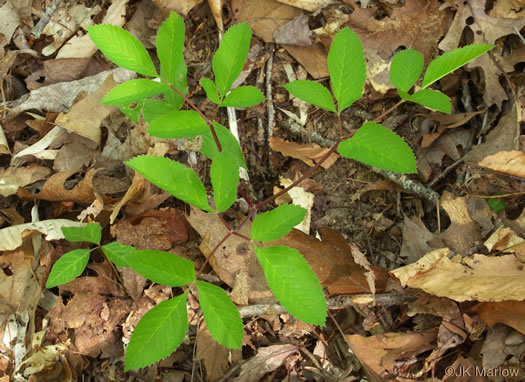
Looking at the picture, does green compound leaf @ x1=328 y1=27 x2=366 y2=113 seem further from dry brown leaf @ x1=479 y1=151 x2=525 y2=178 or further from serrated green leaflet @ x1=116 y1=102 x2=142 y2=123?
serrated green leaflet @ x1=116 y1=102 x2=142 y2=123

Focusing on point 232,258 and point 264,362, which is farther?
point 232,258

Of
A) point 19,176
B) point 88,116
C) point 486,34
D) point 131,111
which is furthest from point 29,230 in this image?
point 486,34

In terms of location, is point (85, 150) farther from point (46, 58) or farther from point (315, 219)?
point (315, 219)

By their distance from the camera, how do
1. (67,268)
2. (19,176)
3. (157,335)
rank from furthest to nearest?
(19,176), (67,268), (157,335)

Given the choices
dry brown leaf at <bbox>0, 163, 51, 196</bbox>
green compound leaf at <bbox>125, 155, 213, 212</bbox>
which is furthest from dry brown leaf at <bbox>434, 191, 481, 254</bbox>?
dry brown leaf at <bbox>0, 163, 51, 196</bbox>

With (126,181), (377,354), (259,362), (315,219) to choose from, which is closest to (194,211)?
(126,181)

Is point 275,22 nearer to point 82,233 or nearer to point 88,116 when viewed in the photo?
point 88,116

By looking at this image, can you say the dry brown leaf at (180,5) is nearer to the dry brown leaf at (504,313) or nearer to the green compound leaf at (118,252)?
the green compound leaf at (118,252)
